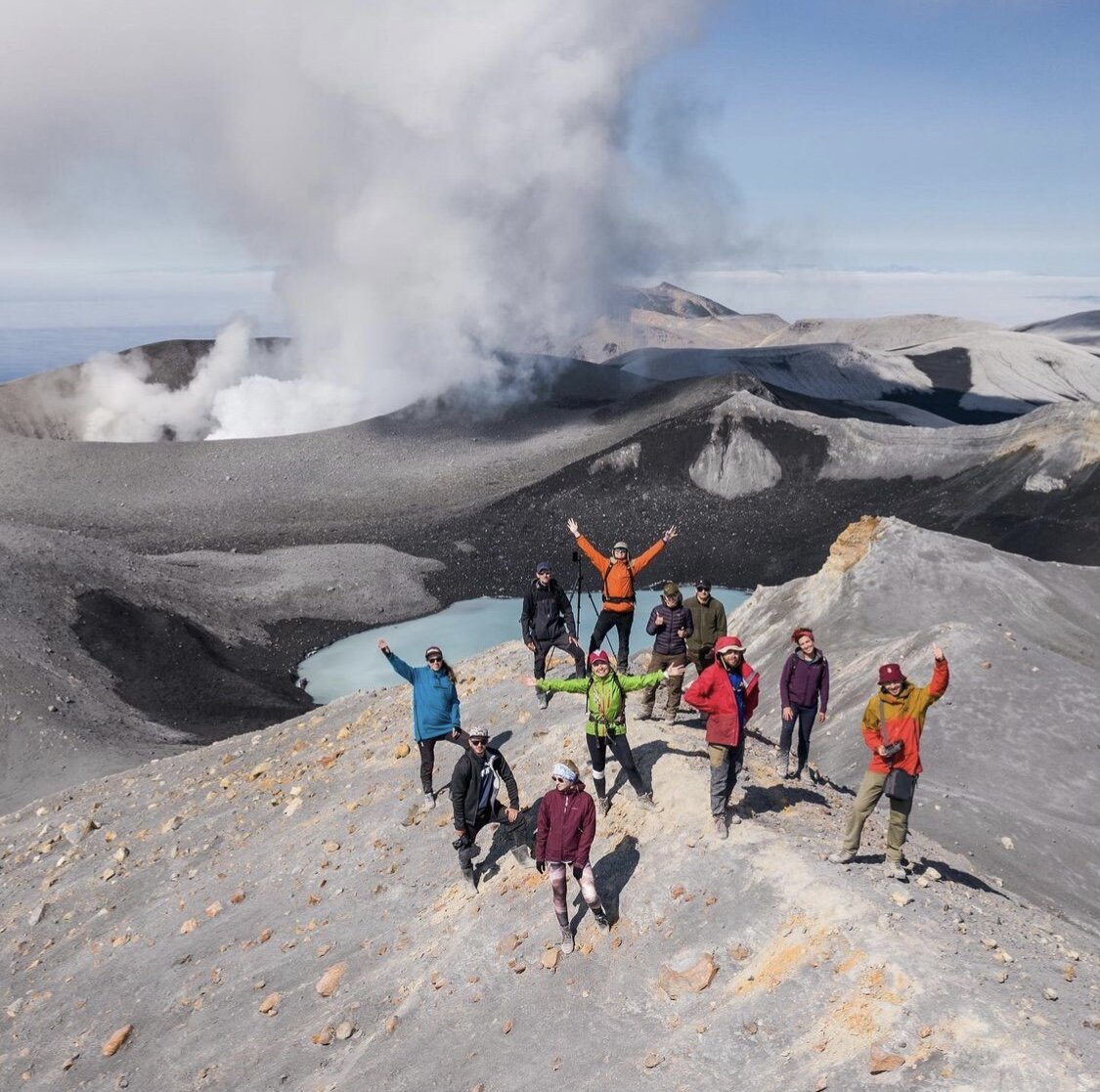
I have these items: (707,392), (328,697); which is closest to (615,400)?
(707,392)

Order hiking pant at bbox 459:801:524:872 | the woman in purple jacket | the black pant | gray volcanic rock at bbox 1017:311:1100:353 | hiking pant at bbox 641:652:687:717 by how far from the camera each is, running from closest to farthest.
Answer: hiking pant at bbox 459:801:524:872
the woman in purple jacket
hiking pant at bbox 641:652:687:717
the black pant
gray volcanic rock at bbox 1017:311:1100:353

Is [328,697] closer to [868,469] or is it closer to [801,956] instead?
[801,956]

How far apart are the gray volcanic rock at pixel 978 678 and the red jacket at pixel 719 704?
17.9 feet

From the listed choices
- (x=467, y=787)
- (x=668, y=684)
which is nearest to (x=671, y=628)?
(x=668, y=684)

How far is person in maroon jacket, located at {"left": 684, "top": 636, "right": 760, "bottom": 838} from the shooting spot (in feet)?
34.3

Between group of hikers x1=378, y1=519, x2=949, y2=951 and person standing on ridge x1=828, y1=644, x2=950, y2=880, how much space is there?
11 millimetres

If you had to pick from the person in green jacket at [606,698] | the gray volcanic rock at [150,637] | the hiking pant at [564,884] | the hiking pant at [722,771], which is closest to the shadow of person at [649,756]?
the person in green jacket at [606,698]

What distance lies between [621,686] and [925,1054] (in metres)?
4.36

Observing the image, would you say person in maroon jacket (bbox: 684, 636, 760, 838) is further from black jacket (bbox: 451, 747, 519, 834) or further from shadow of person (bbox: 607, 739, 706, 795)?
black jacket (bbox: 451, 747, 519, 834)

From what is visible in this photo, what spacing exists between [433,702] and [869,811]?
17.3 feet

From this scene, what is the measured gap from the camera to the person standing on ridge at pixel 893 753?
33.0ft

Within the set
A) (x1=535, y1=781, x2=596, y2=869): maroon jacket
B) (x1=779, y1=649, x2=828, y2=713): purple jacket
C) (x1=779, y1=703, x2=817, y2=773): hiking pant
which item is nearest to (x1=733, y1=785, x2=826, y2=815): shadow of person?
(x1=779, y1=703, x2=817, y2=773): hiking pant

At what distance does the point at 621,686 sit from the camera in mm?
11039

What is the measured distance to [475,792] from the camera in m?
11.2
